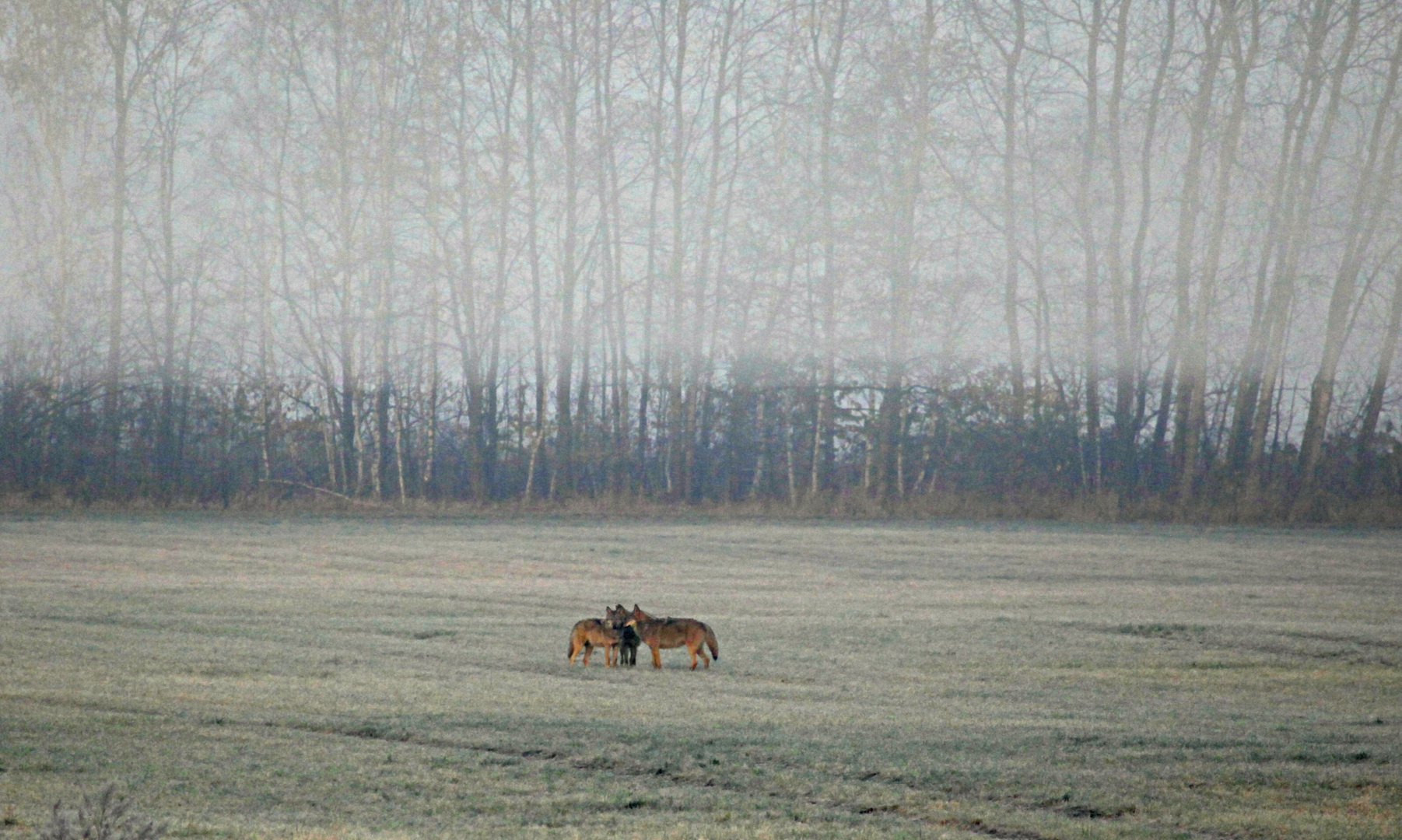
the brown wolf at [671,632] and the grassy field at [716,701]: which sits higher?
the brown wolf at [671,632]

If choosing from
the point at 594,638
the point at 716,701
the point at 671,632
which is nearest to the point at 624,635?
the point at 594,638

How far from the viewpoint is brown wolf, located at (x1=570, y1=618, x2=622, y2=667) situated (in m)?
10.3

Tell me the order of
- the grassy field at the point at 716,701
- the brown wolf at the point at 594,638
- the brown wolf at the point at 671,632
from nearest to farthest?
the grassy field at the point at 716,701 → the brown wolf at the point at 671,632 → the brown wolf at the point at 594,638

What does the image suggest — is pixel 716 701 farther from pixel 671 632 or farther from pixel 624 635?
pixel 624 635

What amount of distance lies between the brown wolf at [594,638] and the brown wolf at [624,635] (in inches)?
1.3

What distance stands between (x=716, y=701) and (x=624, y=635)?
1.40 meters

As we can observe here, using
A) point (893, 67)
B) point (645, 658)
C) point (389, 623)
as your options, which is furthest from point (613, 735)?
point (893, 67)

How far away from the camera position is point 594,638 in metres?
→ 10.4

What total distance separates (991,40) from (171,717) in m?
26.7

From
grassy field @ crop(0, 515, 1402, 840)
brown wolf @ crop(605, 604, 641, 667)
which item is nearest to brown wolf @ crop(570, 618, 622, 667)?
brown wolf @ crop(605, 604, 641, 667)

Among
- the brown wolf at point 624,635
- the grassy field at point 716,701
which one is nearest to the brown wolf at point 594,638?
the brown wolf at point 624,635

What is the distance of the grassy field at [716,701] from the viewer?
250 inches

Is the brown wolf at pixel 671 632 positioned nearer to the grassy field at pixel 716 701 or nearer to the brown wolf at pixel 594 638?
the brown wolf at pixel 594 638

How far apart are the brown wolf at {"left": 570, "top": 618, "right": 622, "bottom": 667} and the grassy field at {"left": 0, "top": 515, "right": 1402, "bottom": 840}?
16 centimetres
